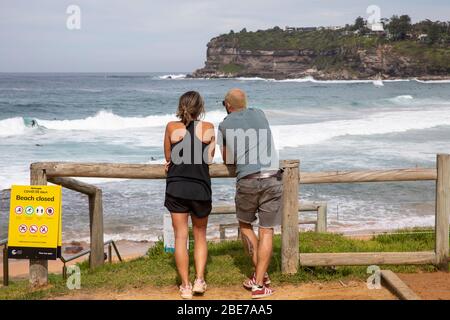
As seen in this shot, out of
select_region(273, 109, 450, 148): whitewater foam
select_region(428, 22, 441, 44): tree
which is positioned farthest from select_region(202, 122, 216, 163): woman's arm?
select_region(428, 22, 441, 44): tree

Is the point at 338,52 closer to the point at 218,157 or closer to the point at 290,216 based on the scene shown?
the point at 218,157

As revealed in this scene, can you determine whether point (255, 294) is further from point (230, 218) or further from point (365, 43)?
point (365, 43)

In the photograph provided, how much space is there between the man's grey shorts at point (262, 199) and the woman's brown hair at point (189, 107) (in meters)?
0.71

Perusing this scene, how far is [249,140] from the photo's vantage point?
520 centimetres

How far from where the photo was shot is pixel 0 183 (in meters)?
17.9

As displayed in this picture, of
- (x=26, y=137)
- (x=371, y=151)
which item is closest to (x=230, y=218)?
(x=371, y=151)

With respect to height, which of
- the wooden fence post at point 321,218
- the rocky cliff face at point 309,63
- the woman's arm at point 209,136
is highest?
the rocky cliff face at point 309,63

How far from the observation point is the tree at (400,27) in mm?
149625

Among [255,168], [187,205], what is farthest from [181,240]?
[255,168]

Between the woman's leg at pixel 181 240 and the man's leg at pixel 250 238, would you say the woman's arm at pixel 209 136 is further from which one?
the man's leg at pixel 250 238

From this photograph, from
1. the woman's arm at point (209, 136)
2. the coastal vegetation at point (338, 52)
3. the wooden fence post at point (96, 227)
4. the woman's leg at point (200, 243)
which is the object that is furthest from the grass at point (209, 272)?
the coastal vegetation at point (338, 52)

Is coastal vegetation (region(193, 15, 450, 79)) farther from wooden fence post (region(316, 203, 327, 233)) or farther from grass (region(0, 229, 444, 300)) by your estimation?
grass (region(0, 229, 444, 300))

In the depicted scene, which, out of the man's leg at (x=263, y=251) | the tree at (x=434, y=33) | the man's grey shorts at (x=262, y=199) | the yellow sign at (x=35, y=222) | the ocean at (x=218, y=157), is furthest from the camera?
the tree at (x=434, y=33)

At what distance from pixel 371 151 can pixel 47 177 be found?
19.8 m
